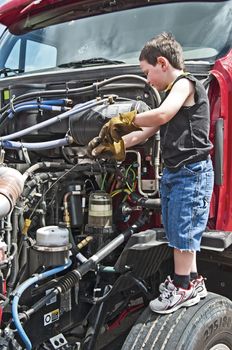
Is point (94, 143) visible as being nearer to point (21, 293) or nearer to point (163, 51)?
point (163, 51)

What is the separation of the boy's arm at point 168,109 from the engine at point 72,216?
0.23 metres

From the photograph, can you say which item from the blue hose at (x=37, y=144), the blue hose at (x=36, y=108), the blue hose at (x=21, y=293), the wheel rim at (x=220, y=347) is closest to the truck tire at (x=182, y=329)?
the wheel rim at (x=220, y=347)

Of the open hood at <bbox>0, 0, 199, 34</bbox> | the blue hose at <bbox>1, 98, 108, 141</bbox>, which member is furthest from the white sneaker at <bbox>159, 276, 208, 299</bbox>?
the open hood at <bbox>0, 0, 199, 34</bbox>

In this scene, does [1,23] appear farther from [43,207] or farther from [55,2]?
[43,207]

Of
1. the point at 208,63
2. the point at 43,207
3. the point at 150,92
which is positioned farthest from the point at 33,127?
the point at 208,63

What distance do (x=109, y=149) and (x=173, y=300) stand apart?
2.94 ft

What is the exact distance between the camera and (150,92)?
3.04m

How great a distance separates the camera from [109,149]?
9.17 feet

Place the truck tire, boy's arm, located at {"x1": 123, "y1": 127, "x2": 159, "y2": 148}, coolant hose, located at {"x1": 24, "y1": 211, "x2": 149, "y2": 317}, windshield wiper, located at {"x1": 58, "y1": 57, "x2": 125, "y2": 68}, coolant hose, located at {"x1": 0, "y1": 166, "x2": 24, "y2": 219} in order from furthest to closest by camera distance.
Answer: windshield wiper, located at {"x1": 58, "y1": 57, "x2": 125, "y2": 68} → boy's arm, located at {"x1": 123, "y1": 127, "x2": 159, "y2": 148} → coolant hose, located at {"x1": 24, "y1": 211, "x2": 149, "y2": 317} → the truck tire → coolant hose, located at {"x1": 0, "y1": 166, "x2": 24, "y2": 219}

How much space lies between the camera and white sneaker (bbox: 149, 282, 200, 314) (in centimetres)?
284

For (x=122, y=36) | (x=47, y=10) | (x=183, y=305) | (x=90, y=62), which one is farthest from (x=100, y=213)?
(x=47, y=10)

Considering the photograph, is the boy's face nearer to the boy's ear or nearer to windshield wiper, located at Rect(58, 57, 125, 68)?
the boy's ear

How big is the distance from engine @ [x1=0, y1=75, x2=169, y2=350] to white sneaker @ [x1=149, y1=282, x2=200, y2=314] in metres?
0.21

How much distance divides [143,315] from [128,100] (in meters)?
1.24
